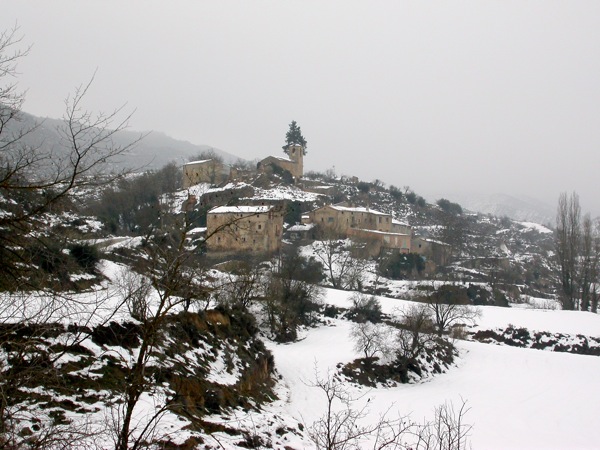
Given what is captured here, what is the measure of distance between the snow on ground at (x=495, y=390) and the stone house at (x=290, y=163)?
172 ft

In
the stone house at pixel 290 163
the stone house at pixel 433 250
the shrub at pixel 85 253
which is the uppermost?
the stone house at pixel 290 163

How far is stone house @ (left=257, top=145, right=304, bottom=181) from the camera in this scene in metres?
78.9

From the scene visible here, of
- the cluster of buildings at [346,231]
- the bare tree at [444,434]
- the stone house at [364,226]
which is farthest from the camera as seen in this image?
the stone house at [364,226]

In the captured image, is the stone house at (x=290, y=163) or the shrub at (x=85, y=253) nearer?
the shrub at (x=85, y=253)

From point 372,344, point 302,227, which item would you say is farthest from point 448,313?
point 302,227

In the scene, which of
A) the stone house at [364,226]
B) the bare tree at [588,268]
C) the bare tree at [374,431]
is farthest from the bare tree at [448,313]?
the stone house at [364,226]

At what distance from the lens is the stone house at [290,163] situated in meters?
78.9

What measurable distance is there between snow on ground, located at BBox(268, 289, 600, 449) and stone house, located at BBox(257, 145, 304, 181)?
5250 cm

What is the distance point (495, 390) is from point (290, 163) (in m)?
65.7

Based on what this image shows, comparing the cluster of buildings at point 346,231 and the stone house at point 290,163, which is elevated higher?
the stone house at point 290,163

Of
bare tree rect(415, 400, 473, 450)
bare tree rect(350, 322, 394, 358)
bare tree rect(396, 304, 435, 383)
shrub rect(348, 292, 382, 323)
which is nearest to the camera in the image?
bare tree rect(415, 400, 473, 450)

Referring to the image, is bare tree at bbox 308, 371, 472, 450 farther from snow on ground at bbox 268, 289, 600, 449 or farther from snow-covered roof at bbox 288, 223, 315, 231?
snow-covered roof at bbox 288, 223, 315, 231

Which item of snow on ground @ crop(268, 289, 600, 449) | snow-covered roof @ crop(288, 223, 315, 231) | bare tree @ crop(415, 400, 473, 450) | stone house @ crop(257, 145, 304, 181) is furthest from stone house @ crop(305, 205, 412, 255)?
bare tree @ crop(415, 400, 473, 450)

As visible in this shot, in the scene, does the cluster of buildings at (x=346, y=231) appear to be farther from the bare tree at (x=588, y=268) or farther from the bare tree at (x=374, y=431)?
the bare tree at (x=374, y=431)
